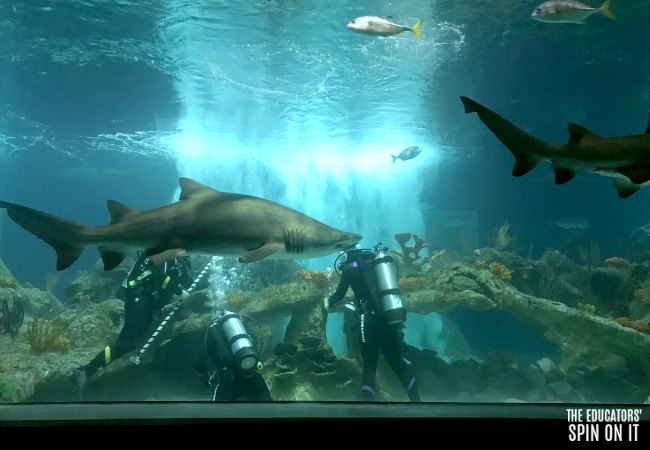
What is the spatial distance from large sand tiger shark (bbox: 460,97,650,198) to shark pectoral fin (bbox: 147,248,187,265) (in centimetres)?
319

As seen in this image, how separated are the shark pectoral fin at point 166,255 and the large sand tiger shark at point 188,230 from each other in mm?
10

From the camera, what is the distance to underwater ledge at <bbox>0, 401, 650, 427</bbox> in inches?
66.2

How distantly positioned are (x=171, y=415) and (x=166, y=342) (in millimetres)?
7103

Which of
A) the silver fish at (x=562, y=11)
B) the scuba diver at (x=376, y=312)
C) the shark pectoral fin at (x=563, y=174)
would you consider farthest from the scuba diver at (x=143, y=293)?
the silver fish at (x=562, y=11)

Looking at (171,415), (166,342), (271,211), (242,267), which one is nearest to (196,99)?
(242,267)

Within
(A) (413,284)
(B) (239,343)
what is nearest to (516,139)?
(B) (239,343)

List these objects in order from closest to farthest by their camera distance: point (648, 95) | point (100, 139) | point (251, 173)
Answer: point (648, 95), point (100, 139), point (251, 173)

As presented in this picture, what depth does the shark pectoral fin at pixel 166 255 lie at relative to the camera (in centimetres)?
411

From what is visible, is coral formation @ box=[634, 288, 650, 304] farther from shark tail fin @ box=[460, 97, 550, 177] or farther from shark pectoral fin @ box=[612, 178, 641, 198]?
shark tail fin @ box=[460, 97, 550, 177]

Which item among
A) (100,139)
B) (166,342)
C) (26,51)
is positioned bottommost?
(100,139)

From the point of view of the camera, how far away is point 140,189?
151 ft

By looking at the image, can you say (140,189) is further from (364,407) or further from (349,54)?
(364,407)

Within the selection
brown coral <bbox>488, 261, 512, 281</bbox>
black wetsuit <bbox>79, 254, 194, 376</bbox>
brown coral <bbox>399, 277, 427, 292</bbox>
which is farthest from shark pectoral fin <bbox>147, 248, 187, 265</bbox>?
brown coral <bbox>488, 261, 512, 281</bbox>

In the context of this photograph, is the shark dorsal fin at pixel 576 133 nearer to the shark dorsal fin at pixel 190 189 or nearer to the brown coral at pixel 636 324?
the shark dorsal fin at pixel 190 189
